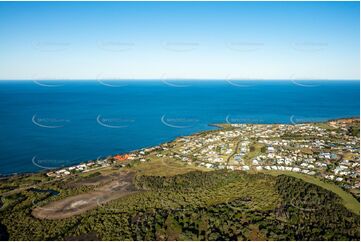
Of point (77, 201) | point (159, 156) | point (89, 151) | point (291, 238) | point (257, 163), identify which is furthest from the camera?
point (89, 151)

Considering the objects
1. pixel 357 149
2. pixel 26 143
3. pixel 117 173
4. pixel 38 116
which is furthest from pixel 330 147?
pixel 38 116

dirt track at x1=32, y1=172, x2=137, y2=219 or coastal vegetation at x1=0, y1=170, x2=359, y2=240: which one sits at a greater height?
coastal vegetation at x1=0, y1=170, x2=359, y2=240

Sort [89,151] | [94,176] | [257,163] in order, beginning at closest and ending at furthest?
[94,176]
[257,163]
[89,151]

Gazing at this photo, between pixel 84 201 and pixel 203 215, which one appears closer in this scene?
pixel 203 215

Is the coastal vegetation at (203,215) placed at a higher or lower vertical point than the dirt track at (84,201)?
higher

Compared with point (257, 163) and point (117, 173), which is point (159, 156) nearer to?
point (117, 173)

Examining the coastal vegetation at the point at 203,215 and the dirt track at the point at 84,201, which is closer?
the coastal vegetation at the point at 203,215

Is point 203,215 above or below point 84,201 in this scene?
above

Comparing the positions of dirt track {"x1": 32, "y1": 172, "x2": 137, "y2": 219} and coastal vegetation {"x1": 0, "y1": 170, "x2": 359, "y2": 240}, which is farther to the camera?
dirt track {"x1": 32, "y1": 172, "x2": 137, "y2": 219}
